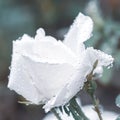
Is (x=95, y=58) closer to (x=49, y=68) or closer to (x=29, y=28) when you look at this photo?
(x=49, y=68)

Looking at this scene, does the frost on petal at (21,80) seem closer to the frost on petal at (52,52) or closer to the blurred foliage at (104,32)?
the frost on petal at (52,52)

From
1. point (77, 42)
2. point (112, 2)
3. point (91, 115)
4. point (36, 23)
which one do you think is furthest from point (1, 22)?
point (77, 42)

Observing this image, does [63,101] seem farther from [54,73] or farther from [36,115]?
[36,115]

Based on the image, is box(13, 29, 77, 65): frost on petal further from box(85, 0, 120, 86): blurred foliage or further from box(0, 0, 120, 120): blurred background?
box(0, 0, 120, 120): blurred background

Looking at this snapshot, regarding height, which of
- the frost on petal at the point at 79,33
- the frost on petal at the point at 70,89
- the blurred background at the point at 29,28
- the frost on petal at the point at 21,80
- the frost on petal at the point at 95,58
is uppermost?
the blurred background at the point at 29,28

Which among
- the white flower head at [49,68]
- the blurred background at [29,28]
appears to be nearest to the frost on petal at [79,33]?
the white flower head at [49,68]

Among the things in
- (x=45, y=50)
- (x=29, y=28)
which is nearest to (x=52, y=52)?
(x=45, y=50)

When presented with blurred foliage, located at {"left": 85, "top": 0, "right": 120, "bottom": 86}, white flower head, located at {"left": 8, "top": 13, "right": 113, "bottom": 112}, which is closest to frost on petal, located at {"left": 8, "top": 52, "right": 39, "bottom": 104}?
white flower head, located at {"left": 8, "top": 13, "right": 113, "bottom": 112}

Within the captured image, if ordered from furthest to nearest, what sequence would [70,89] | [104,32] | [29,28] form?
[29,28] → [104,32] → [70,89]
